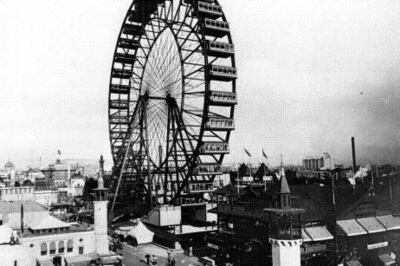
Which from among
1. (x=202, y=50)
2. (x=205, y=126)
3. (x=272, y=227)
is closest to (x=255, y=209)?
(x=272, y=227)

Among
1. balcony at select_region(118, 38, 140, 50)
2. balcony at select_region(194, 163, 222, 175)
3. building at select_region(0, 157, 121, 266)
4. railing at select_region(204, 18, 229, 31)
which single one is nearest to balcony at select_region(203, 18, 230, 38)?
railing at select_region(204, 18, 229, 31)

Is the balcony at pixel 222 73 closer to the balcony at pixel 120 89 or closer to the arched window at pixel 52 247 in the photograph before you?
the arched window at pixel 52 247

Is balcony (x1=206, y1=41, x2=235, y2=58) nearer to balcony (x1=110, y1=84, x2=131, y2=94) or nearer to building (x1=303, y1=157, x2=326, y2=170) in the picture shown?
balcony (x1=110, y1=84, x2=131, y2=94)

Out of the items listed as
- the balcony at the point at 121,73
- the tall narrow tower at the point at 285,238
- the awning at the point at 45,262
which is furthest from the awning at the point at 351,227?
the balcony at the point at 121,73

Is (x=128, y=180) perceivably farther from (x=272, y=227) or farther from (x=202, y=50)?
(x=272, y=227)

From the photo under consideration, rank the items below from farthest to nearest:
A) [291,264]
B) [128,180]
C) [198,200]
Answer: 1. [128,180]
2. [198,200]
3. [291,264]

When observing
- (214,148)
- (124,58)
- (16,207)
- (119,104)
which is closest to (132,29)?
(124,58)

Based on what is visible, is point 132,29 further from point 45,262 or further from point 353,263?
point 353,263
